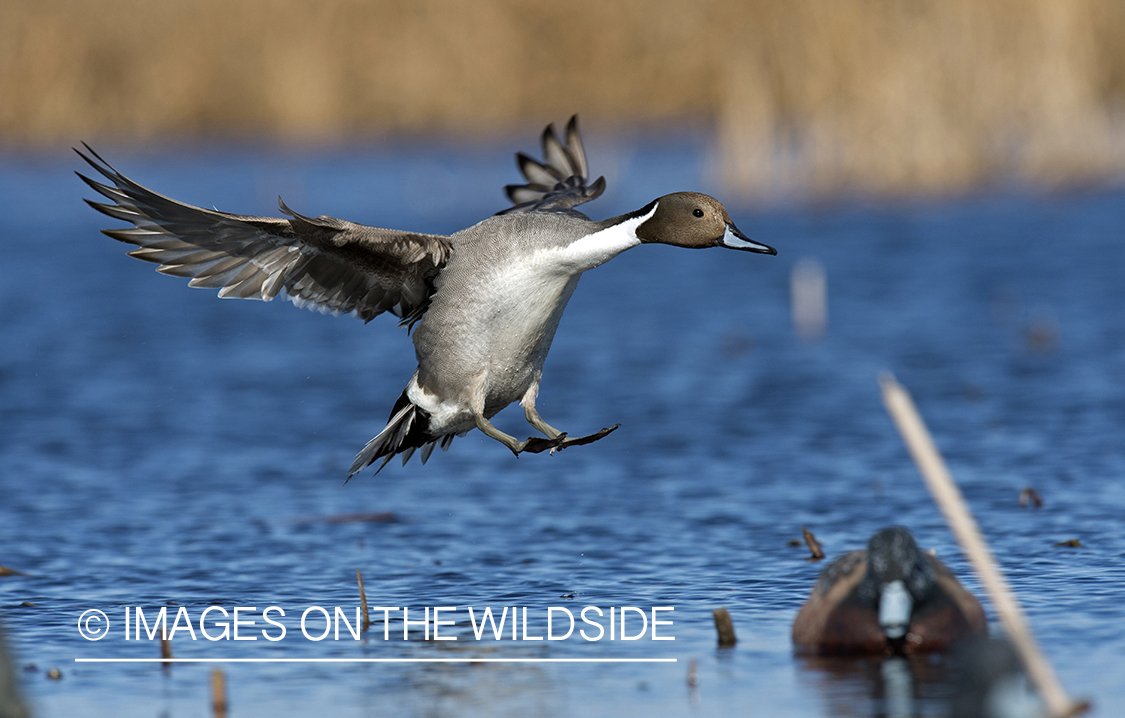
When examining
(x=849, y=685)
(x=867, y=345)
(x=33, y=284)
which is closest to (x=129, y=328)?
(x=33, y=284)

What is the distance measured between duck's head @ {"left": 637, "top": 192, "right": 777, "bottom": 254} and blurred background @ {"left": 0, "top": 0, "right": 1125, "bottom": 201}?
1289 centimetres

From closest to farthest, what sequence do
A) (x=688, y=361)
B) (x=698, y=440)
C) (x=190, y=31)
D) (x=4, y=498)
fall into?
1. (x=4, y=498)
2. (x=698, y=440)
3. (x=688, y=361)
4. (x=190, y=31)

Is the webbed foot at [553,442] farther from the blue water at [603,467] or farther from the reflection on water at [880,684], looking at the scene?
the reflection on water at [880,684]

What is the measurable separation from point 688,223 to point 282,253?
1.78 metres

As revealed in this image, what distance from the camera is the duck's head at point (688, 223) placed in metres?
6.52

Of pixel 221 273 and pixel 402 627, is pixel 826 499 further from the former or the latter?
pixel 221 273

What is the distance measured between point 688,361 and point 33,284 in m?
8.34

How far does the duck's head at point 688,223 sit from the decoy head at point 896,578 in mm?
1460

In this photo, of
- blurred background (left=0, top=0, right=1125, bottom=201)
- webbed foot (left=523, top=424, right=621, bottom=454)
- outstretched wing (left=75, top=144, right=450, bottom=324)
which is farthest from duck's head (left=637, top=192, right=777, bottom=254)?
blurred background (left=0, top=0, right=1125, bottom=201)

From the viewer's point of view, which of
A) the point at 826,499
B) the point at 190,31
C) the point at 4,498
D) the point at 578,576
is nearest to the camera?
the point at 578,576

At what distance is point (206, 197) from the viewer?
21469 mm

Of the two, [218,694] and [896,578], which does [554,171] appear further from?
[218,694]

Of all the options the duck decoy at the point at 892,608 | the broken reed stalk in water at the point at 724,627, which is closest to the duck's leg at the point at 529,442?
the broken reed stalk in water at the point at 724,627

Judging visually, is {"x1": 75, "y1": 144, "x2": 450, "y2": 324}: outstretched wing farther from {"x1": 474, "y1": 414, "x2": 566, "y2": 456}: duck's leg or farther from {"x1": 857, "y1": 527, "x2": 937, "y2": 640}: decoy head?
{"x1": 857, "y1": 527, "x2": 937, "y2": 640}: decoy head
